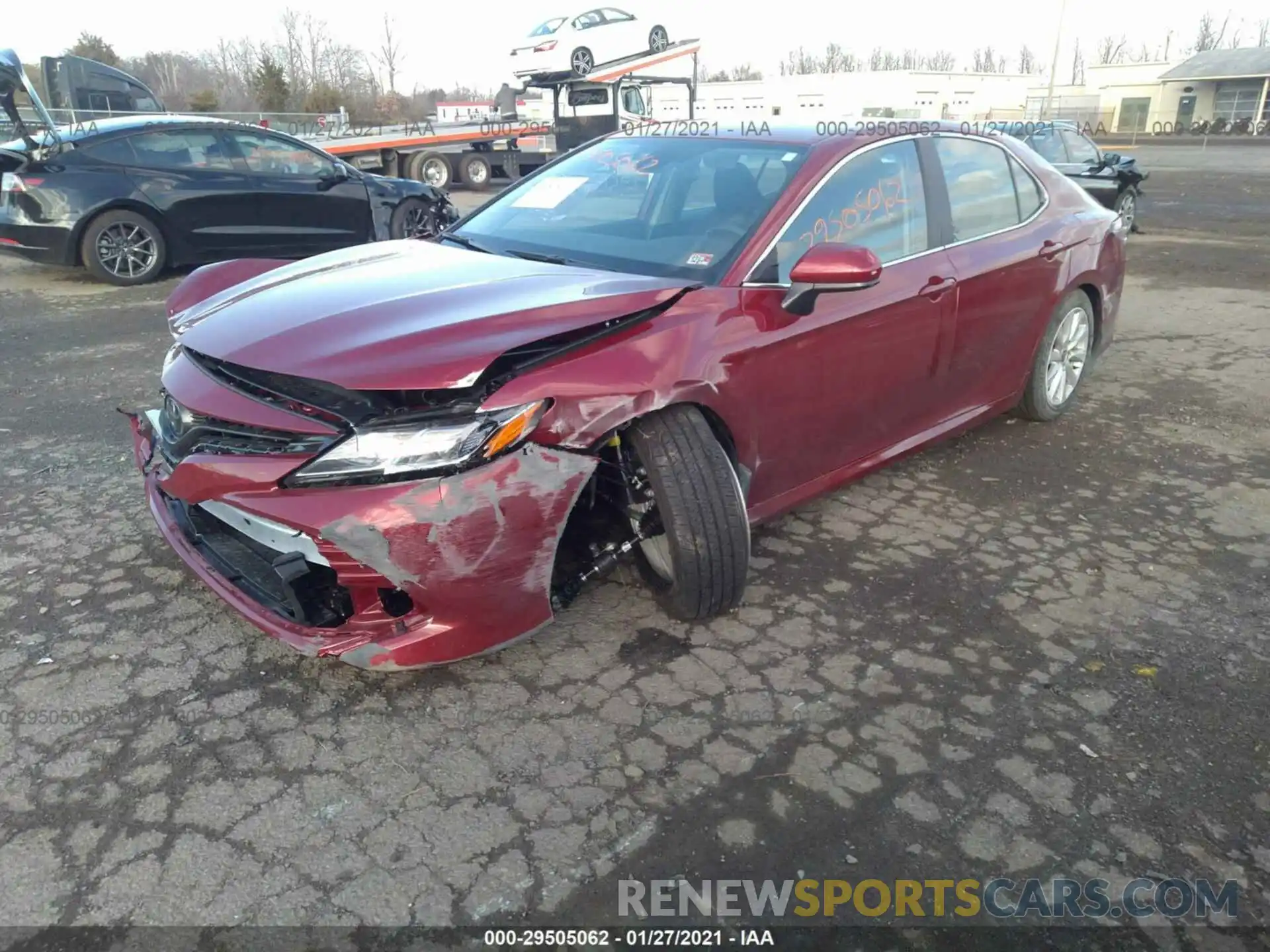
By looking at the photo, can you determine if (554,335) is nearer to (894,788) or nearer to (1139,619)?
(894,788)

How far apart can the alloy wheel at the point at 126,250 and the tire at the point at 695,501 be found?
804 centimetres

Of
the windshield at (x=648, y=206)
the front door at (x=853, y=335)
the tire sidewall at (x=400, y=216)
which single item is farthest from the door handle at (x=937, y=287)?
the tire sidewall at (x=400, y=216)

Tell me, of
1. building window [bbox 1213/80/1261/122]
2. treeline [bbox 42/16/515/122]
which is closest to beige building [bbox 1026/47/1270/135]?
building window [bbox 1213/80/1261/122]

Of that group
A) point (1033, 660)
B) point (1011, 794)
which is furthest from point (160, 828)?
point (1033, 660)

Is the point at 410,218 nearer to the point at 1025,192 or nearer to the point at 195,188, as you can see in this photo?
the point at 195,188

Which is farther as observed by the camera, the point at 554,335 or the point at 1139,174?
the point at 1139,174

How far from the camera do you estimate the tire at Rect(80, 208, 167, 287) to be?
857cm

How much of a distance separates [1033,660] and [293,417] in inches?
95.9

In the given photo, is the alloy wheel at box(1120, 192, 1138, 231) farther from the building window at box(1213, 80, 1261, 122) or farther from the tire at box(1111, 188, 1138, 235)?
the building window at box(1213, 80, 1261, 122)

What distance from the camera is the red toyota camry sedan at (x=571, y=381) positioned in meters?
2.44

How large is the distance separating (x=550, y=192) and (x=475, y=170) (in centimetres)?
1622

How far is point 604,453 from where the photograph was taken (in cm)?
283

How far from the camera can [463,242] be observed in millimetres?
3820

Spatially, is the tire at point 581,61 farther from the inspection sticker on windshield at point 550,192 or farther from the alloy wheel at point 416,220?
the inspection sticker on windshield at point 550,192
